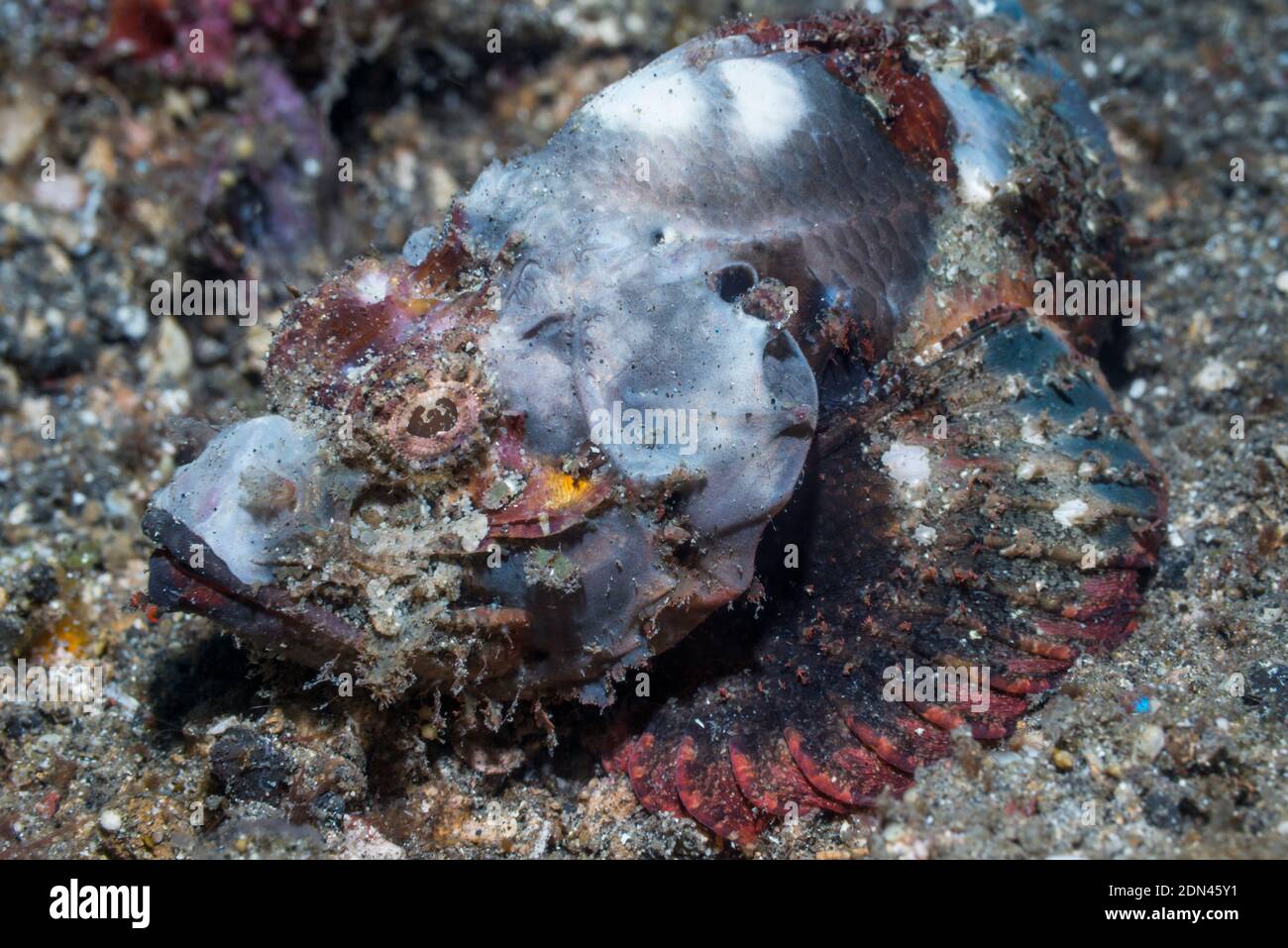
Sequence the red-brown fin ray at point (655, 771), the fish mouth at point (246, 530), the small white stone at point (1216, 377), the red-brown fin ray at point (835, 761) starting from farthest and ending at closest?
the small white stone at point (1216, 377) < the red-brown fin ray at point (655, 771) < the red-brown fin ray at point (835, 761) < the fish mouth at point (246, 530)

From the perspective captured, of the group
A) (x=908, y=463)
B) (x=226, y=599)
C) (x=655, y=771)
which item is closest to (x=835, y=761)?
(x=655, y=771)

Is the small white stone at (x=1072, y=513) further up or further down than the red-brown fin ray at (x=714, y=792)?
further up

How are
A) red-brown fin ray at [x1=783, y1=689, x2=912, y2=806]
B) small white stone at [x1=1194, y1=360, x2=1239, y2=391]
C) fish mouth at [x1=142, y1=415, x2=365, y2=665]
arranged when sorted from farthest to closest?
small white stone at [x1=1194, y1=360, x2=1239, y2=391]
red-brown fin ray at [x1=783, y1=689, x2=912, y2=806]
fish mouth at [x1=142, y1=415, x2=365, y2=665]

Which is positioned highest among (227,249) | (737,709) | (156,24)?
(156,24)

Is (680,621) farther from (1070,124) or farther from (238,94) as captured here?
(238,94)

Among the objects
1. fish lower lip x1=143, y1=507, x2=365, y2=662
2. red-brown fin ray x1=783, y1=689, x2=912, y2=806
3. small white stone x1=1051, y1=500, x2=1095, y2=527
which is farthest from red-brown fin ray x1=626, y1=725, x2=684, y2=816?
small white stone x1=1051, y1=500, x2=1095, y2=527

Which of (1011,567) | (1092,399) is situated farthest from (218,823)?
(1092,399)

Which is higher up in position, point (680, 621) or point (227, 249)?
point (227, 249)

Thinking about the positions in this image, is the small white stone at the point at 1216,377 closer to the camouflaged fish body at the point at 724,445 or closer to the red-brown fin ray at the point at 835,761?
the camouflaged fish body at the point at 724,445

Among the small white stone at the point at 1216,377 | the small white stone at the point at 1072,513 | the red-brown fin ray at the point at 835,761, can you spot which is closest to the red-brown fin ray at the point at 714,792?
the red-brown fin ray at the point at 835,761

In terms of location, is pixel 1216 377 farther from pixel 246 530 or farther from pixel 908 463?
pixel 246 530

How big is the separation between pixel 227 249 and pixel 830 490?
4049mm

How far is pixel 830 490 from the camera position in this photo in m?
3.52

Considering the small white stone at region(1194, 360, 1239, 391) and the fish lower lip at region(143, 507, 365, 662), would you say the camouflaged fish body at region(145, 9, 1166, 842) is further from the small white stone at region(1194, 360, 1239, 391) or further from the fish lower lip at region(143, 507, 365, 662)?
the small white stone at region(1194, 360, 1239, 391)
